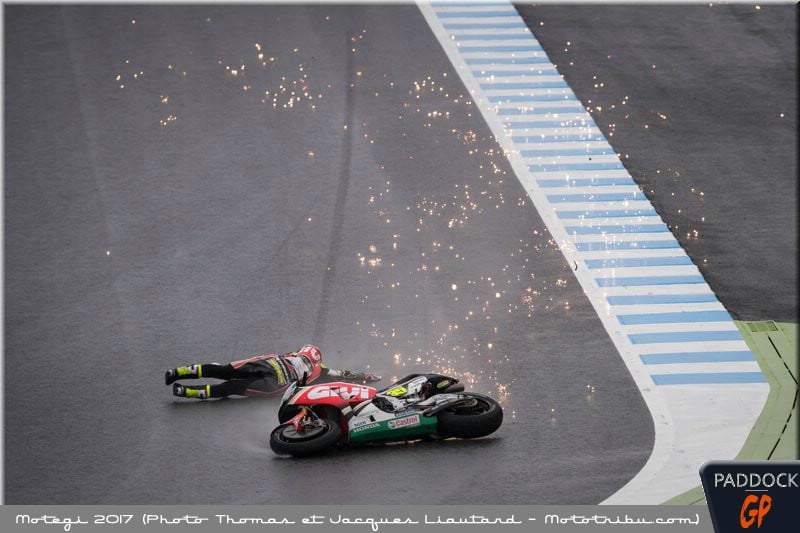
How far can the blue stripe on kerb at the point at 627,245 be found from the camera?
1694 centimetres

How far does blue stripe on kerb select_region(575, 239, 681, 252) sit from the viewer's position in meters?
16.9

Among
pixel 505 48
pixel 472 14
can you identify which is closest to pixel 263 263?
pixel 505 48

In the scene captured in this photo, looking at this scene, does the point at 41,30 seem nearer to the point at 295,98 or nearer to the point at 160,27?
the point at 160,27

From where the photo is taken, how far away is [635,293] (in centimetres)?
1608

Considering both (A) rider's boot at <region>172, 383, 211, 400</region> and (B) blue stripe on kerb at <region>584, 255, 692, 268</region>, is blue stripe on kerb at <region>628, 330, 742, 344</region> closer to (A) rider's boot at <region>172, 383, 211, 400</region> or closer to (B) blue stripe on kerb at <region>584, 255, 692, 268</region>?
(B) blue stripe on kerb at <region>584, 255, 692, 268</region>

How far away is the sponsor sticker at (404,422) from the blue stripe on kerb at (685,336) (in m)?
3.50

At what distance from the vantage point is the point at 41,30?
22078mm

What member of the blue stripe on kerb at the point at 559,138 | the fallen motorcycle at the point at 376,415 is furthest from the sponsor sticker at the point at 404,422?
the blue stripe on kerb at the point at 559,138

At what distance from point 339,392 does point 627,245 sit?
5606 mm

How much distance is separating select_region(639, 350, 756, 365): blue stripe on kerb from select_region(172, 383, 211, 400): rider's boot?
195 inches

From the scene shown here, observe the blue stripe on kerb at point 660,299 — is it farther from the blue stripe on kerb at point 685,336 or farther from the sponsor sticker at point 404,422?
the sponsor sticker at point 404,422

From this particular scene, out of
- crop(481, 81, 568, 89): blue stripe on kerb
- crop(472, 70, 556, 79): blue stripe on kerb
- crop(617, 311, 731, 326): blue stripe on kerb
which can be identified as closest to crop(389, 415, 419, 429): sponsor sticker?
crop(617, 311, 731, 326): blue stripe on kerb

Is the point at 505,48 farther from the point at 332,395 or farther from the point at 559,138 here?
the point at 332,395

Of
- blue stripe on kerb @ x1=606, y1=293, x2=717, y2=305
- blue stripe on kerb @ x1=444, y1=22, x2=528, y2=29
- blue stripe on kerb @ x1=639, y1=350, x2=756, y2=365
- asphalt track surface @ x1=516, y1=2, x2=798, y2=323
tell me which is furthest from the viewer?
blue stripe on kerb @ x1=444, y1=22, x2=528, y2=29
